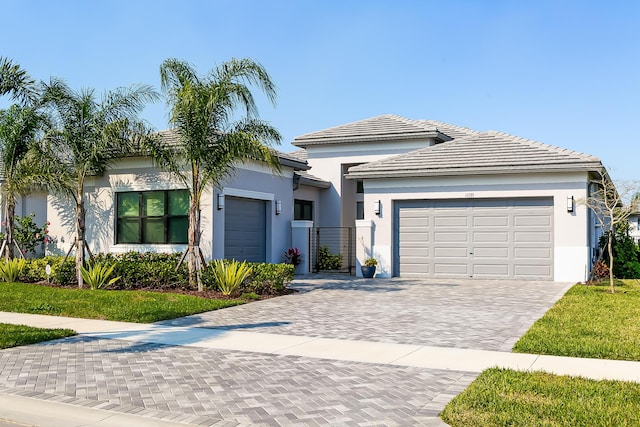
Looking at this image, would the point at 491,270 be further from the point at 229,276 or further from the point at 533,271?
the point at 229,276

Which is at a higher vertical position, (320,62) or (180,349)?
(320,62)

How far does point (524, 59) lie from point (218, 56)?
8467 millimetres

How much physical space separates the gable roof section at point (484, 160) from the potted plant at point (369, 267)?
2.88 metres

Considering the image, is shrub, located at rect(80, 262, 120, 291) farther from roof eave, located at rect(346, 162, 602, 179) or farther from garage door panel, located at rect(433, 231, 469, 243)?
garage door panel, located at rect(433, 231, 469, 243)

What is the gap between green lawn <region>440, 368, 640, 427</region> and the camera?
18.3 ft

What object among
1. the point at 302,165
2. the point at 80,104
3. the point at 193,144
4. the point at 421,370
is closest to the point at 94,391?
the point at 421,370

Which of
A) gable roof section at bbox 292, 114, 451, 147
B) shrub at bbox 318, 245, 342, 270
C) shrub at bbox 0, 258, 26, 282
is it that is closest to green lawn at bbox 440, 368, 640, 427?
shrub at bbox 0, 258, 26, 282

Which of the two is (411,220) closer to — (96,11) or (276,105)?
(276,105)

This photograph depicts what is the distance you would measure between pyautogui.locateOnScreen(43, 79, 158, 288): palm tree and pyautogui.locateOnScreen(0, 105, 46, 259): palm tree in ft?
4.15

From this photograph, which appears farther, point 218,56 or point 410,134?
point 410,134

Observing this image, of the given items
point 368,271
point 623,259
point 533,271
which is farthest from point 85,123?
point 623,259

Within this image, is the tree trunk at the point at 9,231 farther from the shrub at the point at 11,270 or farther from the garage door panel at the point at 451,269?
the garage door panel at the point at 451,269

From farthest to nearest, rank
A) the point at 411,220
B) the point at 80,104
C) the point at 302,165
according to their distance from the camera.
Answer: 1. the point at 302,165
2. the point at 411,220
3. the point at 80,104

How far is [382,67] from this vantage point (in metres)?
18.4
